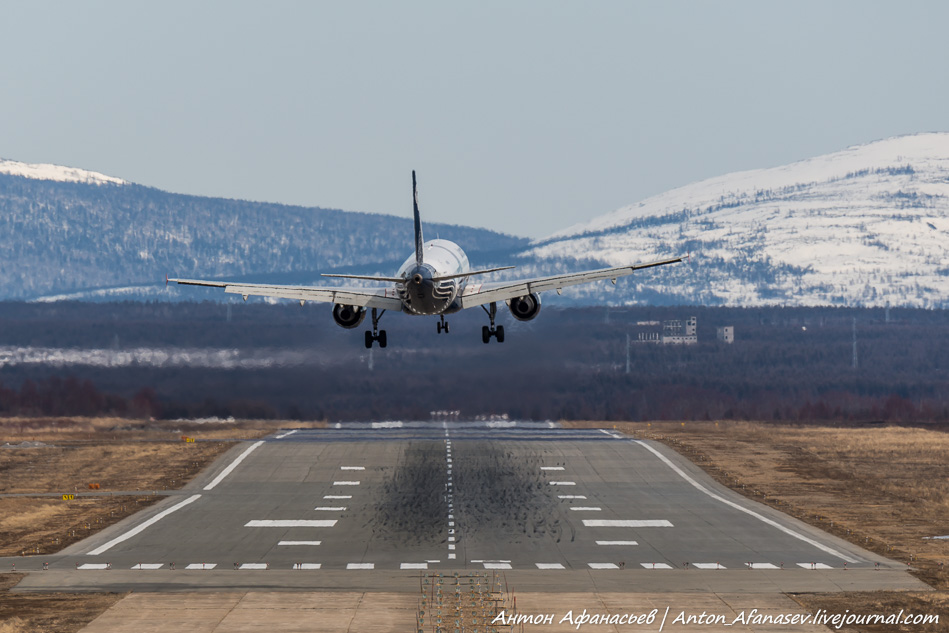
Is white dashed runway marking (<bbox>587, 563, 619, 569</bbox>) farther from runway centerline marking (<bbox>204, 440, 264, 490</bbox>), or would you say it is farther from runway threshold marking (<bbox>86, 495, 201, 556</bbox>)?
runway centerline marking (<bbox>204, 440, 264, 490</bbox>)

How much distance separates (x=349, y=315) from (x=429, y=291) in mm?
10798

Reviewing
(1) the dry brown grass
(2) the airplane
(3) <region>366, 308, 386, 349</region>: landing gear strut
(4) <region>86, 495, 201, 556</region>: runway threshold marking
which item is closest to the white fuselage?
(2) the airplane

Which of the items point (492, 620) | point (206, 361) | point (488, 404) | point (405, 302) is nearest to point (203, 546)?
point (405, 302)

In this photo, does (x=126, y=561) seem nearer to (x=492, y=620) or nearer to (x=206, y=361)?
(x=492, y=620)

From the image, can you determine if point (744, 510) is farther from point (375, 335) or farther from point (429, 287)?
point (429, 287)

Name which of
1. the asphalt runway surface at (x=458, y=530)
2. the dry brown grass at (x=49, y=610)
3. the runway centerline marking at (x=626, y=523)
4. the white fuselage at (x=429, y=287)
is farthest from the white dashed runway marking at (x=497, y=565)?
the dry brown grass at (x=49, y=610)

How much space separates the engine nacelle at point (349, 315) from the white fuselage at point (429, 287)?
559cm

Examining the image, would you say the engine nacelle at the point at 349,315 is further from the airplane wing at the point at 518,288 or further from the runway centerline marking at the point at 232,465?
the runway centerline marking at the point at 232,465

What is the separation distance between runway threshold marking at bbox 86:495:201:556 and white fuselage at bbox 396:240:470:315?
25.0 meters

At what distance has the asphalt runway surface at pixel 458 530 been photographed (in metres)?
77.2

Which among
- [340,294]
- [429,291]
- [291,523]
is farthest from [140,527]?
[429,291]

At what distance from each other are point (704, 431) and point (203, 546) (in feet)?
331

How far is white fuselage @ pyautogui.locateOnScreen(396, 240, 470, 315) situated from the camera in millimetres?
85375

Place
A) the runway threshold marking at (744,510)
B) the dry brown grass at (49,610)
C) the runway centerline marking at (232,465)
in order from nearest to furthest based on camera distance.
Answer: the dry brown grass at (49,610), the runway threshold marking at (744,510), the runway centerline marking at (232,465)
